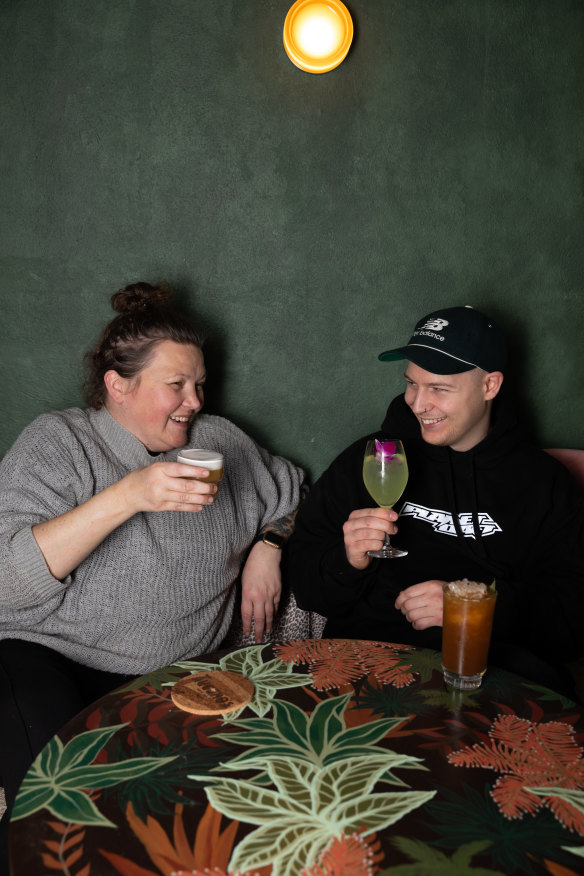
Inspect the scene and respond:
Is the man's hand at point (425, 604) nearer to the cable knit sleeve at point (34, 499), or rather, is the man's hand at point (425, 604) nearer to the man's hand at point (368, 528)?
the man's hand at point (368, 528)

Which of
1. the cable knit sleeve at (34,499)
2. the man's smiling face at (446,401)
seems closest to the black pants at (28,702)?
the cable knit sleeve at (34,499)

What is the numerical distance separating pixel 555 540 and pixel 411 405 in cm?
55

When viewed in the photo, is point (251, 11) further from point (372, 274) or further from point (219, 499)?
point (219, 499)

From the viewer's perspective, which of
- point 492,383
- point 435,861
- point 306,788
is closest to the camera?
point 435,861

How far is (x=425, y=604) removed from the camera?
5.46 feet

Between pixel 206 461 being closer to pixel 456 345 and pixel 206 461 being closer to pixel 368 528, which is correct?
pixel 368 528

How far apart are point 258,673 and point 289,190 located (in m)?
1.64

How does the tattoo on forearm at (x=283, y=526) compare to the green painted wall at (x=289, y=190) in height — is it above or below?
below

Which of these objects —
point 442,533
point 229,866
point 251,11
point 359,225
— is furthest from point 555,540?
point 251,11

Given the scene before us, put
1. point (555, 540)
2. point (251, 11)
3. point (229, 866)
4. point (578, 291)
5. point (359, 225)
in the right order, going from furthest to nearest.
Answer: point (578, 291) < point (359, 225) < point (251, 11) < point (555, 540) < point (229, 866)

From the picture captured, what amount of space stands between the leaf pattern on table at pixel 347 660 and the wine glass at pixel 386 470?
277 millimetres

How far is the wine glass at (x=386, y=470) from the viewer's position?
171cm

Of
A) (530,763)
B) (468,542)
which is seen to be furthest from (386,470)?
(530,763)

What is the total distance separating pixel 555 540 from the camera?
199cm
